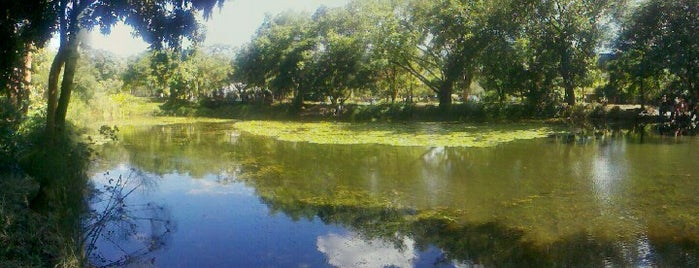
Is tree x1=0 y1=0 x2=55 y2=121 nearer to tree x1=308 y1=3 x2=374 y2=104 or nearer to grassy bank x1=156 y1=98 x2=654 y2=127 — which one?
grassy bank x1=156 y1=98 x2=654 y2=127

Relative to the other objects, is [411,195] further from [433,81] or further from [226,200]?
[433,81]

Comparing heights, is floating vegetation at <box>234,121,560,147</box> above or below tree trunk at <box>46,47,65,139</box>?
below

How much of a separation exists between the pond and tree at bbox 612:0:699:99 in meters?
8.45

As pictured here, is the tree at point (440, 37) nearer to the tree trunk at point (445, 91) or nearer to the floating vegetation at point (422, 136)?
the tree trunk at point (445, 91)

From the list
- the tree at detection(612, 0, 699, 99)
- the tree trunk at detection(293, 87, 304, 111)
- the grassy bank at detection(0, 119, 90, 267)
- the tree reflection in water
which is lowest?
the tree reflection in water

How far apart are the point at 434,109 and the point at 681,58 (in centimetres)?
1383

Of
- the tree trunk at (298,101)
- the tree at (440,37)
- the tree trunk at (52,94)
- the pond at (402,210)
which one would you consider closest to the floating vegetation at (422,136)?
the pond at (402,210)

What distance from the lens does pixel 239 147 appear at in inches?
739

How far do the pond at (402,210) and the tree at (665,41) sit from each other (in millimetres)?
8453

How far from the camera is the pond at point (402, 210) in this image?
6.67m

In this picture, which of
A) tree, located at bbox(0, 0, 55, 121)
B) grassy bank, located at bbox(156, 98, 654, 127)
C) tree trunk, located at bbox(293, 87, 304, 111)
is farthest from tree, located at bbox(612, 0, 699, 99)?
tree, located at bbox(0, 0, 55, 121)

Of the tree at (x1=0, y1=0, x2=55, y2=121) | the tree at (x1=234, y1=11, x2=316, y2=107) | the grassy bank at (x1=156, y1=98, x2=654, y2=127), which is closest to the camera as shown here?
the tree at (x1=0, y1=0, x2=55, y2=121)

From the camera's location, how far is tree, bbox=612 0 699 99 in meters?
22.0

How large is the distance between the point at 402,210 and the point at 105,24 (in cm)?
627
